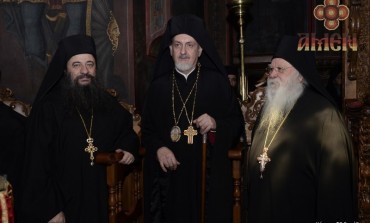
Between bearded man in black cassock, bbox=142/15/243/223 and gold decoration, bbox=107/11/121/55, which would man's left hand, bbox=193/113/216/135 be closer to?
bearded man in black cassock, bbox=142/15/243/223

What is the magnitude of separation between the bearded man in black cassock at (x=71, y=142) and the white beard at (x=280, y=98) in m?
1.17

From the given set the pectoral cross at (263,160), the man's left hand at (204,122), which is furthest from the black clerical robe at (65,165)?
the pectoral cross at (263,160)

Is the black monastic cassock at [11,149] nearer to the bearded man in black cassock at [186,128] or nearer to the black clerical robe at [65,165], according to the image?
the black clerical robe at [65,165]

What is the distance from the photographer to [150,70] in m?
6.44

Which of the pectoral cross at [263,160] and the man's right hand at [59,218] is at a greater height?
the pectoral cross at [263,160]

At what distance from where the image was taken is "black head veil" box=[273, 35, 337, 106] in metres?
3.11

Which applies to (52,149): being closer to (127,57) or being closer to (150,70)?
(127,57)

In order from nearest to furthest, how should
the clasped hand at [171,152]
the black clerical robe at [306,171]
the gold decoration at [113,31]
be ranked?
the black clerical robe at [306,171] < the clasped hand at [171,152] < the gold decoration at [113,31]

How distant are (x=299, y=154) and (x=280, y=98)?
19.5 inches

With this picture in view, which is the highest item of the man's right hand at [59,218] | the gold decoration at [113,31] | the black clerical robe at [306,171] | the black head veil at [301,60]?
the gold decoration at [113,31]

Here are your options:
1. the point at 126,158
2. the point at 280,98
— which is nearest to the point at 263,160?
the point at 280,98

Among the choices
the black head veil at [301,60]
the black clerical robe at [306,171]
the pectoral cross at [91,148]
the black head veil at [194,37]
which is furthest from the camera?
the black head veil at [194,37]

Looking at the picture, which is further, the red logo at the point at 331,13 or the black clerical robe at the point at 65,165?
the red logo at the point at 331,13

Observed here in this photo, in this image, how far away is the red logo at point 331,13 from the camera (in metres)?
→ 5.11
